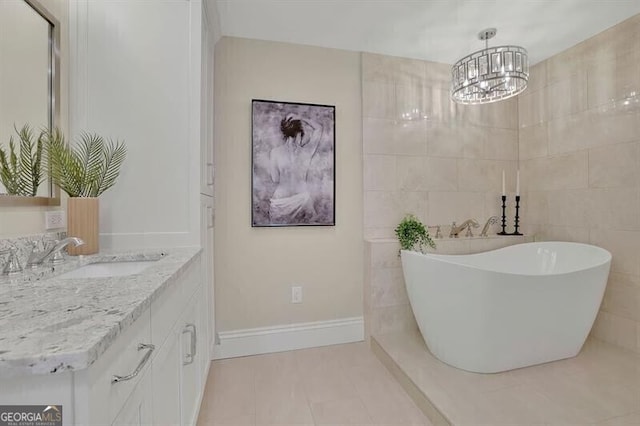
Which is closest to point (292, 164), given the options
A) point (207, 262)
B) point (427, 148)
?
point (207, 262)

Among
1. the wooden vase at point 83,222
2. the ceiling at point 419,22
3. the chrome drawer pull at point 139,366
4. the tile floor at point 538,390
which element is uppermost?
the ceiling at point 419,22

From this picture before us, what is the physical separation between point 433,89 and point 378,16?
875mm

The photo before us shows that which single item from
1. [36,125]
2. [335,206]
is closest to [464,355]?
[335,206]

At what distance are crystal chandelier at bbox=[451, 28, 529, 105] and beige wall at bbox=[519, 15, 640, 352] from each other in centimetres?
81

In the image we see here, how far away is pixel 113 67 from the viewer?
4.88 ft

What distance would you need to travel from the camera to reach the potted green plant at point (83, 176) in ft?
4.11

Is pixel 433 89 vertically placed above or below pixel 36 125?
above

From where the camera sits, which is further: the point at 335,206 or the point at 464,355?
the point at 335,206

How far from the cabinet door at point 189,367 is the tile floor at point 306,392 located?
30 cm

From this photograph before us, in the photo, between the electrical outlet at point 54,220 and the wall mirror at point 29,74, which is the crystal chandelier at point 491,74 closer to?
the wall mirror at point 29,74

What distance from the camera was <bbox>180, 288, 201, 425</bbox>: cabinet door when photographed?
3.66 feet

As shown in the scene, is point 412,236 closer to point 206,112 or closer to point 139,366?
point 206,112

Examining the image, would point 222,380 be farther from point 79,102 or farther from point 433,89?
point 433,89

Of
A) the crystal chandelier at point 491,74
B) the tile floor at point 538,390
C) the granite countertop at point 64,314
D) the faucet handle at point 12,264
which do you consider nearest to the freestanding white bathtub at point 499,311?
the tile floor at point 538,390
